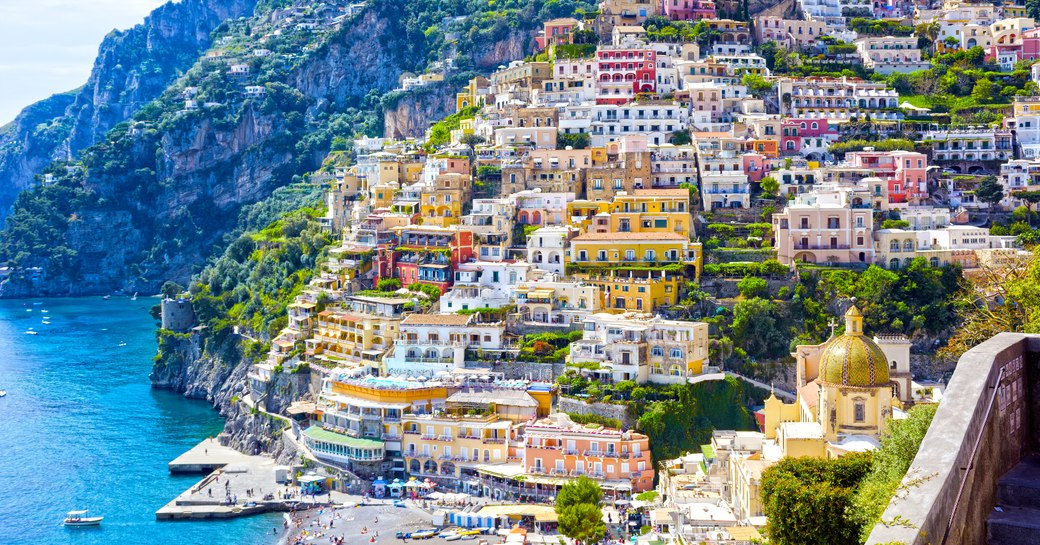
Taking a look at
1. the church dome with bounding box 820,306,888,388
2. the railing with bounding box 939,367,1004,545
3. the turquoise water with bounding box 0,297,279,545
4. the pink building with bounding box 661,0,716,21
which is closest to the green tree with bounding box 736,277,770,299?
the church dome with bounding box 820,306,888,388

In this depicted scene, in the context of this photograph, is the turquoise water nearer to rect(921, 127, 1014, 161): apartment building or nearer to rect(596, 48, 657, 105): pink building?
rect(596, 48, 657, 105): pink building

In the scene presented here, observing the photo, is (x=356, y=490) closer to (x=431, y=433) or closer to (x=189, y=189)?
(x=431, y=433)

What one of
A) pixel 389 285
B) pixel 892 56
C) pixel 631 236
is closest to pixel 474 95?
pixel 892 56

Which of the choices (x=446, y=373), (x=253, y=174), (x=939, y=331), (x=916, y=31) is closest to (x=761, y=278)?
(x=939, y=331)

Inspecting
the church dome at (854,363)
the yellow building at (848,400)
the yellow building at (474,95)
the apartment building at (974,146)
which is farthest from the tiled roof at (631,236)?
the yellow building at (474,95)

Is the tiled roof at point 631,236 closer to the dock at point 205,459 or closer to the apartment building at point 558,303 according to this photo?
the apartment building at point 558,303
